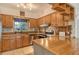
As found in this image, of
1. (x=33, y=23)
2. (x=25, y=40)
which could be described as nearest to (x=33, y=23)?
(x=33, y=23)

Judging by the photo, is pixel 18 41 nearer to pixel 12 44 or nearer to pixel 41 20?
pixel 12 44

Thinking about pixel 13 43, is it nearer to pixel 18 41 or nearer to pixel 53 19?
pixel 18 41

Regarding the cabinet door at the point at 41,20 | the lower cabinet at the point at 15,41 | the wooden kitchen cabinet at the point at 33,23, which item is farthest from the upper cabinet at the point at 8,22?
the cabinet door at the point at 41,20

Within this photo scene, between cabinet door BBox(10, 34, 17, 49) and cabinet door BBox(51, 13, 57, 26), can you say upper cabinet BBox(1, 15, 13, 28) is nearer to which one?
cabinet door BBox(10, 34, 17, 49)

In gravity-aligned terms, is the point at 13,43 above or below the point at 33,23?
below

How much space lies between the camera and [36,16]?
1235 millimetres

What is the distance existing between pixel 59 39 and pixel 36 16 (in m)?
0.45

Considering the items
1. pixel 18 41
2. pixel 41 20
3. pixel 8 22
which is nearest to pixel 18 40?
pixel 18 41

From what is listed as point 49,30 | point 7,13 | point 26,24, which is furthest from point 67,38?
point 7,13

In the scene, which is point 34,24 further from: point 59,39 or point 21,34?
point 59,39

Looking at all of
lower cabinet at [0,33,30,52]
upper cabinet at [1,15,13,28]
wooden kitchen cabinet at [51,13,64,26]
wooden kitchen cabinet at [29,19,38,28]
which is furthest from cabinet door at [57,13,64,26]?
upper cabinet at [1,15,13,28]

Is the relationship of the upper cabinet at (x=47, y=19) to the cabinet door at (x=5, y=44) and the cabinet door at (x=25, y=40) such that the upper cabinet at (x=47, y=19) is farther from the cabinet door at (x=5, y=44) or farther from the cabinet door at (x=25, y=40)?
the cabinet door at (x=5, y=44)

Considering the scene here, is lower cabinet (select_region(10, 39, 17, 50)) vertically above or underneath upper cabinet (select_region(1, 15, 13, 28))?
underneath

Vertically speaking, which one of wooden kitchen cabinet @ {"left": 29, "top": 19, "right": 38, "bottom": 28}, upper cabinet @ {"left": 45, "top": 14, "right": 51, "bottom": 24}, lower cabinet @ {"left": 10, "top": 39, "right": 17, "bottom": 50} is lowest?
lower cabinet @ {"left": 10, "top": 39, "right": 17, "bottom": 50}
